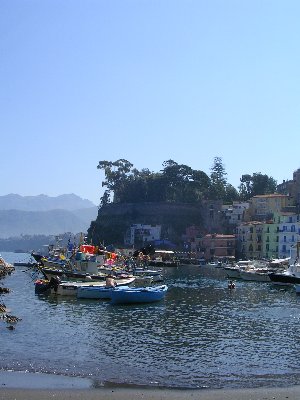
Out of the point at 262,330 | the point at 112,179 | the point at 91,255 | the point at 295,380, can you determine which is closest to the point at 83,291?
the point at 91,255

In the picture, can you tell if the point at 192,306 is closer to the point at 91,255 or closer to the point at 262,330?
the point at 262,330

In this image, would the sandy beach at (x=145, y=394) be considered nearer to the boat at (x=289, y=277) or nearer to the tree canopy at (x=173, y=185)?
the boat at (x=289, y=277)

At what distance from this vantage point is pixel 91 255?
62.7m

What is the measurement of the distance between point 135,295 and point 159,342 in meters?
16.7

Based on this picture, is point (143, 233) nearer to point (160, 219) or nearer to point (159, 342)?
point (160, 219)

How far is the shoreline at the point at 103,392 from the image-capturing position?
19.0m

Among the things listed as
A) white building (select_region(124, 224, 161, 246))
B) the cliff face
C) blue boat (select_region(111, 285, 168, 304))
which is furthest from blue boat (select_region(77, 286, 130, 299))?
white building (select_region(124, 224, 161, 246))

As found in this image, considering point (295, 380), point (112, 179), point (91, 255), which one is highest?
point (112, 179)

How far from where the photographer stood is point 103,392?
19719mm

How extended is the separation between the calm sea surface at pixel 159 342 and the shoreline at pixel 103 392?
0.91m

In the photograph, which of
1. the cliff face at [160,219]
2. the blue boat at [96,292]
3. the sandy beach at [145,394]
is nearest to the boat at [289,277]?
the blue boat at [96,292]

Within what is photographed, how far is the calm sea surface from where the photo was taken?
2295 cm

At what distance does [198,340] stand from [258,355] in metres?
4.45

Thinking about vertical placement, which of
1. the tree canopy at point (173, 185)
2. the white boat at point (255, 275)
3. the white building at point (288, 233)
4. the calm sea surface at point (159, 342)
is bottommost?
the calm sea surface at point (159, 342)
